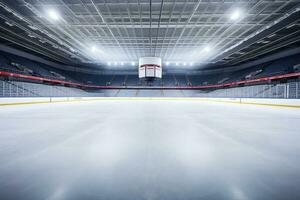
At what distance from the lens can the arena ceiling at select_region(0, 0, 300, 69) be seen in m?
8.98

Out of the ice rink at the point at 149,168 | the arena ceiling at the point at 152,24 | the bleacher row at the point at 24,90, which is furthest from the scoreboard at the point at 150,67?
the ice rink at the point at 149,168

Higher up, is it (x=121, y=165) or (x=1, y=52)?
(x=1, y=52)

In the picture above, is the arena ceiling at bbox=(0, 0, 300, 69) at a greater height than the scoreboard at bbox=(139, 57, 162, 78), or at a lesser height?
greater

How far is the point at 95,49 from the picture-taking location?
17.5 m

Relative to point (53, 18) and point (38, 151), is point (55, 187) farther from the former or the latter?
point (53, 18)

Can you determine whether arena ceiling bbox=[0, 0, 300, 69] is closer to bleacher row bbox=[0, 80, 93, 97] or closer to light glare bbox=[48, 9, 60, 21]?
light glare bbox=[48, 9, 60, 21]

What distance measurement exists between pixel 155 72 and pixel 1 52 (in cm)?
1765

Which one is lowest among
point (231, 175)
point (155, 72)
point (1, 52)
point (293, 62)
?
point (231, 175)

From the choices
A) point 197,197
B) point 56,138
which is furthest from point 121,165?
point 56,138

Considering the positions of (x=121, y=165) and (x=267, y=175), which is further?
(x=121, y=165)

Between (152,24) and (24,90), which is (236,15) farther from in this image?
(24,90)

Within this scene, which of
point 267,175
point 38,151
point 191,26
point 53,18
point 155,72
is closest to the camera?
point 267,175

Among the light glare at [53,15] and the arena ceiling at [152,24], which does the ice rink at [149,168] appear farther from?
the light glare at [53,15]

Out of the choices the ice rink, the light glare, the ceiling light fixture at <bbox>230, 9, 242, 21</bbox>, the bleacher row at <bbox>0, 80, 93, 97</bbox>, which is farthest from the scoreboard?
the ice rink
